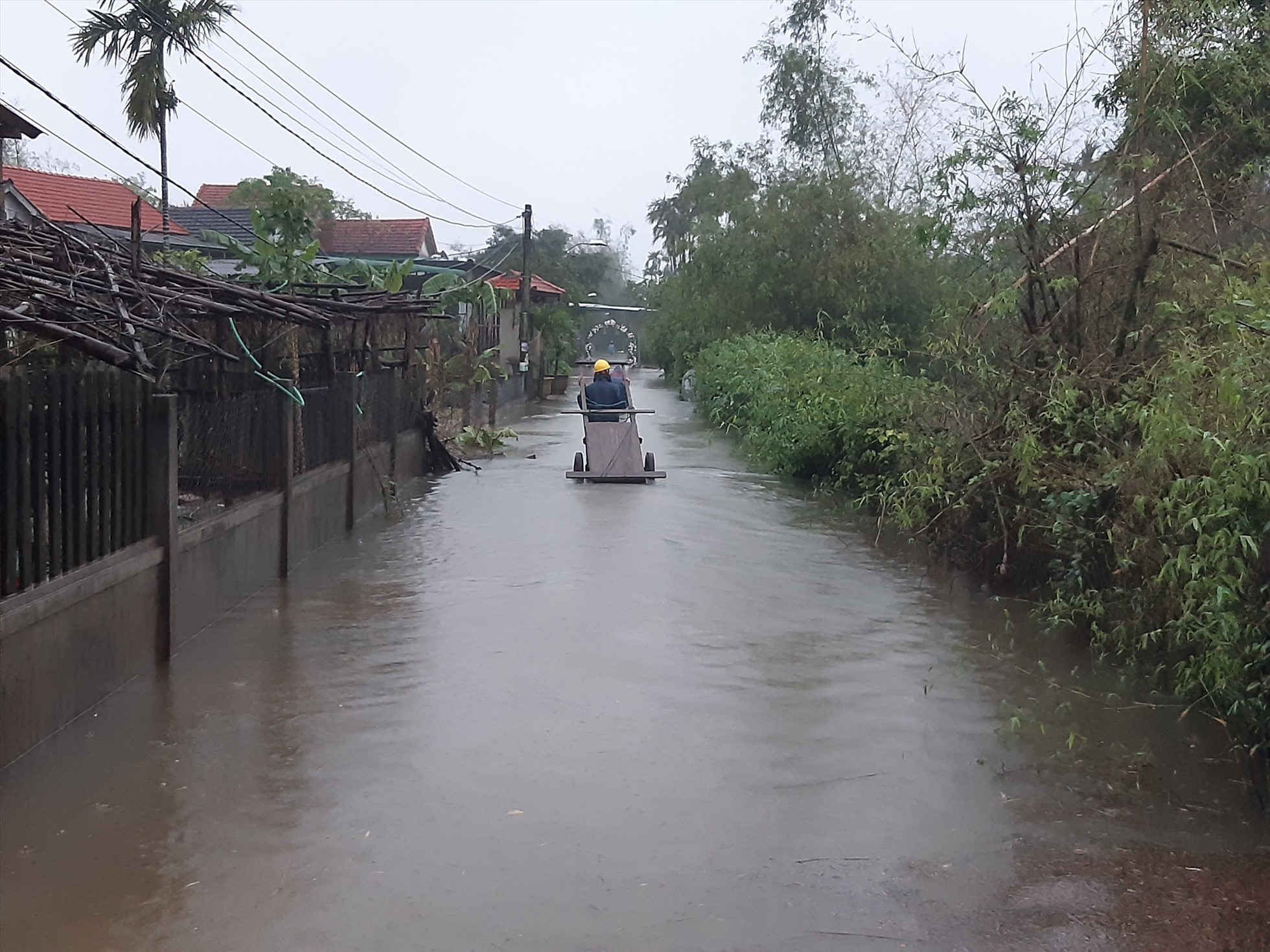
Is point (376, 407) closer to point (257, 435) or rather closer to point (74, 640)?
point (257, 435)

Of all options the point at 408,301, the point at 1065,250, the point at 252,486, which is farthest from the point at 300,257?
the point at 1065,250

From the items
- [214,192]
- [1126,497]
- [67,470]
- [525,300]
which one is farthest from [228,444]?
[214,192]

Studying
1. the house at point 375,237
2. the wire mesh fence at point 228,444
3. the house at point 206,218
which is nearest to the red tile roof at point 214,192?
the house at point 375,237

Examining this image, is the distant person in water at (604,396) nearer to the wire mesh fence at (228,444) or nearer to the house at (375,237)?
the wire mesh fence at (228,444)

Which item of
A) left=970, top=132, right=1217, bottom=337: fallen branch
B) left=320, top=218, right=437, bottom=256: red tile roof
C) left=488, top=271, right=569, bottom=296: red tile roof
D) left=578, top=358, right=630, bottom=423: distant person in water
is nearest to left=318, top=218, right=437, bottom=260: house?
left=320, top=218, right=437, bottom=256: red tile roof

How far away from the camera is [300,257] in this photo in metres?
15.3

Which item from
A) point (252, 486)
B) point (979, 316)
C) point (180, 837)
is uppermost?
point (979, 316)

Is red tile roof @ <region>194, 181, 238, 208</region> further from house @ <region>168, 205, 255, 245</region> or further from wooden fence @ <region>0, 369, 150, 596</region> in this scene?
wooden fence @ <region>0, 369, 150, 596</region>

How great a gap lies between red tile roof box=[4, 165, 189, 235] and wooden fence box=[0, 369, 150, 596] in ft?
69.6

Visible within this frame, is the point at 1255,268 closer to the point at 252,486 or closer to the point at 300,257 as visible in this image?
the point at 252,486

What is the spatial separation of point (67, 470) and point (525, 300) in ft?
113

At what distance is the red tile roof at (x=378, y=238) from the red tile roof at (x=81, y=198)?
8.64 metres

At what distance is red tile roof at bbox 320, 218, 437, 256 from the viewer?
44.7 meters

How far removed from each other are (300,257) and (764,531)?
622 centimetres
